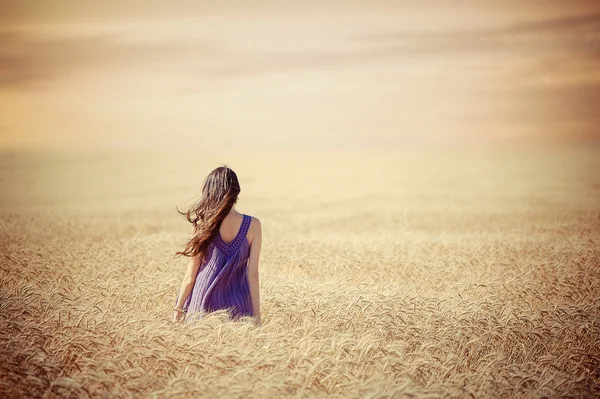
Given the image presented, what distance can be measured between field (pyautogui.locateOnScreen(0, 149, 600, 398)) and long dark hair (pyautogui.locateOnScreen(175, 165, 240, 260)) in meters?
0.76

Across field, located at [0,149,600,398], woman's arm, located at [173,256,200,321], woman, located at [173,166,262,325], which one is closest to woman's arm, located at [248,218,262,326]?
woman, located at [173,166,262,325]

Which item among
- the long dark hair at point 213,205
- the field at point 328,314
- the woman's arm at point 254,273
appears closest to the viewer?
the field at point 328,314

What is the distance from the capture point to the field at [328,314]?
3717 mm

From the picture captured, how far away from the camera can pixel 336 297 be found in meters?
6.41

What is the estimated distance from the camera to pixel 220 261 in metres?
5.05

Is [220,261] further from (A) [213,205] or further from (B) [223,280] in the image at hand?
(A) [213,205]

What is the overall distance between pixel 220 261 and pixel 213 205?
1.87 ft

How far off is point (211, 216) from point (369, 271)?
5234 millimetres

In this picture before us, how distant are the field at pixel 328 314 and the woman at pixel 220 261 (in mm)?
368

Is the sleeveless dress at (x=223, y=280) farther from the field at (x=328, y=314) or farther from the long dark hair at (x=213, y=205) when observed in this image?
the field at (x=328, y=314)

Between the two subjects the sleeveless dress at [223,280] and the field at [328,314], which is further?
the sleeveless dress at [223,280]

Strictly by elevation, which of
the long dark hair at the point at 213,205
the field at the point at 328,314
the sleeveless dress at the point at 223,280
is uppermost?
the long dark hair at the point at 213,205

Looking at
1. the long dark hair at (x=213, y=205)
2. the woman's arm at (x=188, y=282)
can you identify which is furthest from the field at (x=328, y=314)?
the long dark hair at (x=213, y=205)

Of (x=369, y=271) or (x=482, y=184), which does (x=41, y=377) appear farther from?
(x=482, y=184)
